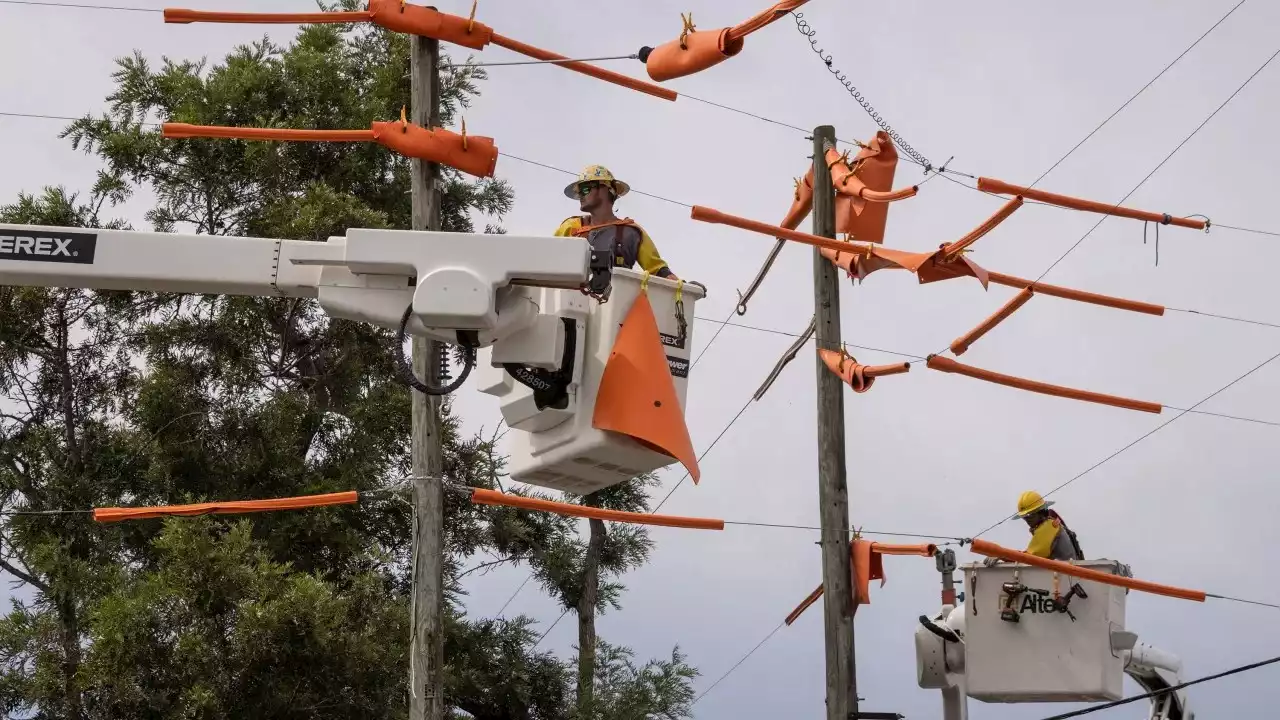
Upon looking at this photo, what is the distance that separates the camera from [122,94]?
1928 centimetres

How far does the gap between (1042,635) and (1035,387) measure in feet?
7.27

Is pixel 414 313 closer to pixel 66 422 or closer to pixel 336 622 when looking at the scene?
pixel 336 622

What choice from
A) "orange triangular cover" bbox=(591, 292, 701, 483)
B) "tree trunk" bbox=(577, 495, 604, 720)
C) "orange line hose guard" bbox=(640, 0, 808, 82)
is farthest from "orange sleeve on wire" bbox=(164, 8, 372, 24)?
"tree trunk" bbox=(577, 495, 604, 720)

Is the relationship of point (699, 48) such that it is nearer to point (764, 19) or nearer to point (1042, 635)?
point (764, 19)

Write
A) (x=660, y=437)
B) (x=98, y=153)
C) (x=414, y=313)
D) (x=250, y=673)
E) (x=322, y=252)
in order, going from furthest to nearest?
(x=98, y=153), (x=250, y=673), (x=660, y=437), (x=322, y=252), (x=414, y=313)

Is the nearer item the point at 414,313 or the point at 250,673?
the point at 414,313

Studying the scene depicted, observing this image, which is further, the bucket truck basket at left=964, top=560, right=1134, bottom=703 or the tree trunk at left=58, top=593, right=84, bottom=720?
the tree trunk at left=58, top=593, right=84, bottom=720

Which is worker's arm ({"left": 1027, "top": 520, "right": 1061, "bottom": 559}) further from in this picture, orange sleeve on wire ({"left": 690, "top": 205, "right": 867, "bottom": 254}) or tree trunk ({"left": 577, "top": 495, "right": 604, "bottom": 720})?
tree trunk ({"left": 577, "top": 495, "right": 604, "bottom": 720})

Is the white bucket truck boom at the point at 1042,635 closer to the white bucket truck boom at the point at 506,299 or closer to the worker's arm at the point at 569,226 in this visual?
the white bucket truck boom at the point at 506,299

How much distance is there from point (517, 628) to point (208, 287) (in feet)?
39.7

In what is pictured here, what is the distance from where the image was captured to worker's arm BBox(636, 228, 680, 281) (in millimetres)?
9555

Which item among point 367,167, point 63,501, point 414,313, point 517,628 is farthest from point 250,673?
point 414,313

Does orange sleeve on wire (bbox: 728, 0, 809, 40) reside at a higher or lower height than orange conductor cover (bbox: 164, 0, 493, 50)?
lower

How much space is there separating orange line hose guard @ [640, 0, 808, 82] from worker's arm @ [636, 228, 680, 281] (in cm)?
100
